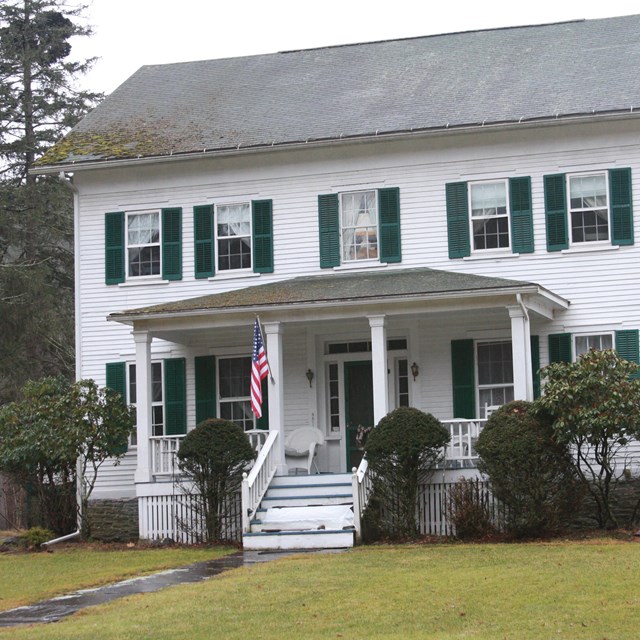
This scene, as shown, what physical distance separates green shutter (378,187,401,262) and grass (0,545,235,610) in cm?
633

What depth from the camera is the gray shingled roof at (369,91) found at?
21750 millimetres

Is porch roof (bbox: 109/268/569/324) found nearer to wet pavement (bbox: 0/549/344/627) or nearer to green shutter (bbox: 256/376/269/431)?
green shutter (bbox: 256/376/269/431)

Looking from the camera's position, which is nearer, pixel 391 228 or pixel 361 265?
pixel 391 228

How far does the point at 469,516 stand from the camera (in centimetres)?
→ 1761

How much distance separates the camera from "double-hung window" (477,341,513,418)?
21.0m

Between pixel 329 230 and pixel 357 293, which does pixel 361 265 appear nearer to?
pixel 329 230

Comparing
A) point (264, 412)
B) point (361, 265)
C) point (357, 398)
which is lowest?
point (264, 412)

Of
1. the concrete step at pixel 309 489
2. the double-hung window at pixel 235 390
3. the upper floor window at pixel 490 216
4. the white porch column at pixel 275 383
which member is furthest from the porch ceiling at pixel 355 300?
the concrete step at pixel 309 489

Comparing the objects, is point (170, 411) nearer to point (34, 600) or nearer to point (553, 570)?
point (34, 600)

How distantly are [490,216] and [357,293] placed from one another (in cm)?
316

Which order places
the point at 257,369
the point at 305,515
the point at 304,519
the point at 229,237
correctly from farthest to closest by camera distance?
the point at 229,237 < the point at 257,369 < the point at 305,515 < the point at 304,519

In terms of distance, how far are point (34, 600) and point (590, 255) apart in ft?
37.5

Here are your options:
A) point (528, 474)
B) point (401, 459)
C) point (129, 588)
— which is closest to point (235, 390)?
point (401, 459)

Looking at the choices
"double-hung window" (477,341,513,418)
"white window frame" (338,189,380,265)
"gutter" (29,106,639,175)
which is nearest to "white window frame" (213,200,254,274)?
"gutter" (29,106,639,175)
